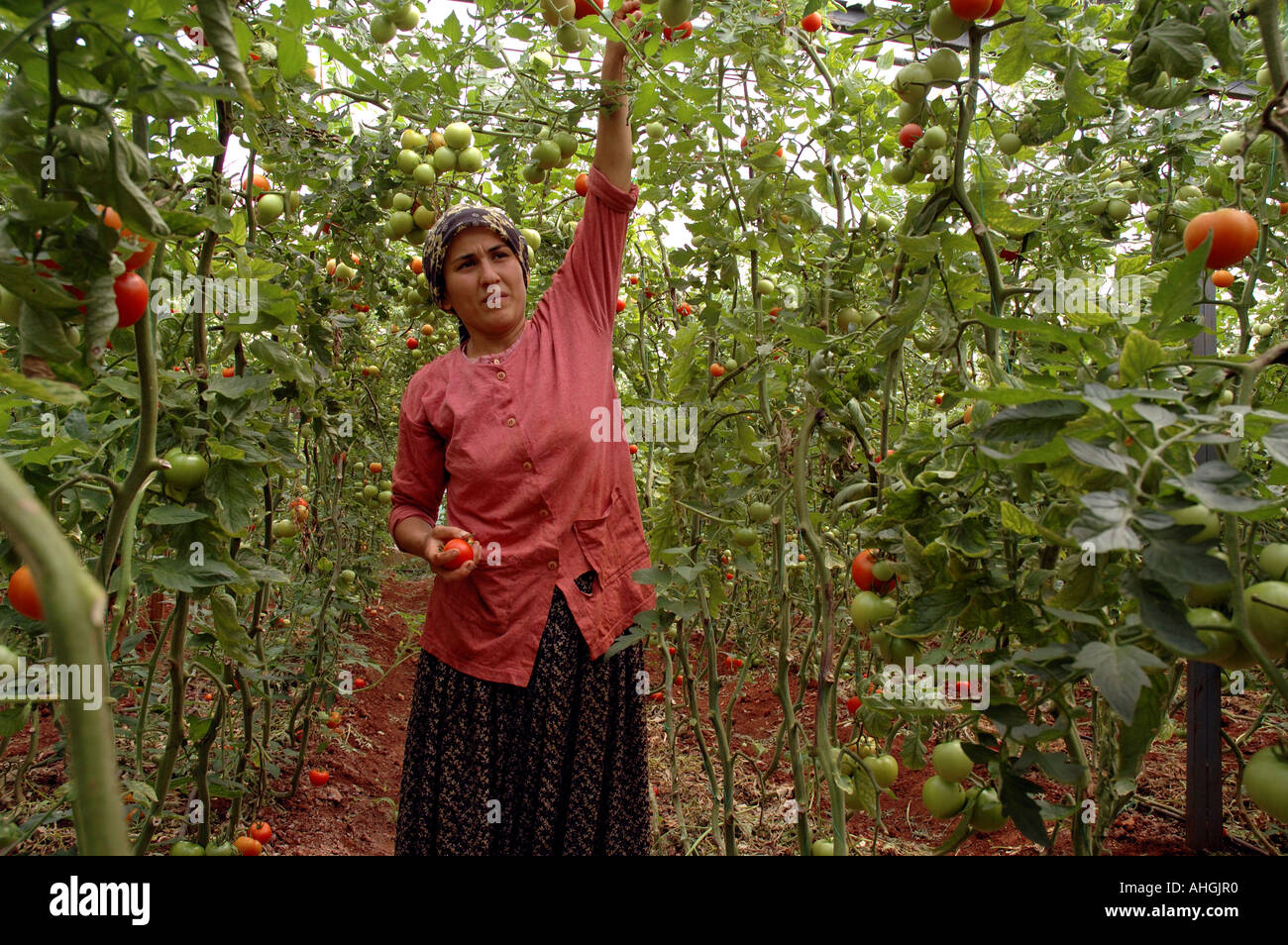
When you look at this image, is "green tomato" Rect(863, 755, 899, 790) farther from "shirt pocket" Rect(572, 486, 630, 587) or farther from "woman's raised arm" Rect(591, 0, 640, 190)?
"woman's raised arm" Rect(591, 0, 640, 190)

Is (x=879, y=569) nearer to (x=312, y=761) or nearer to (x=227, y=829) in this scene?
(x=227, y=829)

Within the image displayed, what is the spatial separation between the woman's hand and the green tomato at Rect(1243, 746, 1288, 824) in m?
1.20

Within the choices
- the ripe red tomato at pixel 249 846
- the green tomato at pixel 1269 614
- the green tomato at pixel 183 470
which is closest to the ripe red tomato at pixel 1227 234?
the green tomato at pixel 1269 614

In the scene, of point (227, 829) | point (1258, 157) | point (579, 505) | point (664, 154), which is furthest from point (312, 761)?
point (1258, 157)

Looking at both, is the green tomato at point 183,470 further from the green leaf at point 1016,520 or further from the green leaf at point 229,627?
the green leaf at point 1016,520

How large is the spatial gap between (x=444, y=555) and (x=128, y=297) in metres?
0.79

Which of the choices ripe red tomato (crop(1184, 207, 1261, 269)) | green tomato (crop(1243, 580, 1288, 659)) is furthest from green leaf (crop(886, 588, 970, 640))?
ripe red tomato (crop(1184, 207, 1261, 269))

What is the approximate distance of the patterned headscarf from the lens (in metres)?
1.67

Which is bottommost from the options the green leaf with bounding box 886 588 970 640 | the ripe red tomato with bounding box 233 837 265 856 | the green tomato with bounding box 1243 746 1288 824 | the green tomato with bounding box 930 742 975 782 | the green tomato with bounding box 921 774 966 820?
the ripe red tomato with bounding box 233 837 265 856

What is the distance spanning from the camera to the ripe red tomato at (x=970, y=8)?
3.20ft


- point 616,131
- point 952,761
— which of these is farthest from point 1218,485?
point 616,131

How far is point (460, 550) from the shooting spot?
4.90 ft

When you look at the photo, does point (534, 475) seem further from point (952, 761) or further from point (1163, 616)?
point (1163, 616)

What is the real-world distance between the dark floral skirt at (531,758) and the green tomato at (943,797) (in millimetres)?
703
